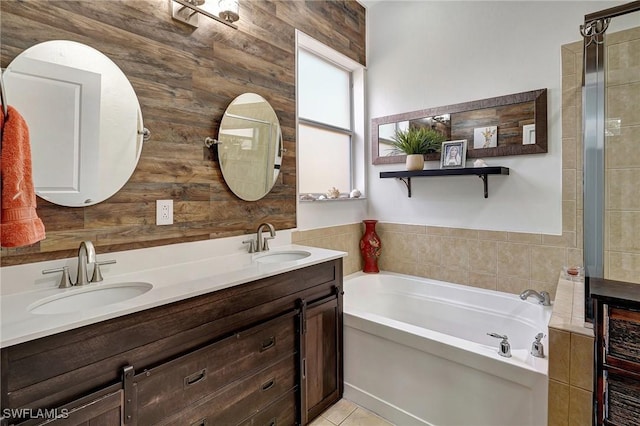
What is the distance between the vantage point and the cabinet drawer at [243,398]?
51.5 inches

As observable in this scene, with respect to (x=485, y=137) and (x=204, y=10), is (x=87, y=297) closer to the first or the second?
(x=204, y=10)

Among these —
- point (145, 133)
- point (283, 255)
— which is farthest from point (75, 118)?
point (283, 255)

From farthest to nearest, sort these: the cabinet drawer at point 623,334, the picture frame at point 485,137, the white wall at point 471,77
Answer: the picture frame at point 485,137 < the white wall at point 471,77 < the cabinet drawer at point 623,334

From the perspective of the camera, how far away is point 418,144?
2672 mm

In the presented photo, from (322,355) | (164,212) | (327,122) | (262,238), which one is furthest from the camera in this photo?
(327,122)

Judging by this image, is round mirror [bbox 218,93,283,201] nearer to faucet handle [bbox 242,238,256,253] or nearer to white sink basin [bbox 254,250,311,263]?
faucet handle [bbox 242,238,256,253]

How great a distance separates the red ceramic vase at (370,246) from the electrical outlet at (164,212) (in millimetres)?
1806

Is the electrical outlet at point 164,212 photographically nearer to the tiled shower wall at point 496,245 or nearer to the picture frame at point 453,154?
the tiled shower wall at point 496,245

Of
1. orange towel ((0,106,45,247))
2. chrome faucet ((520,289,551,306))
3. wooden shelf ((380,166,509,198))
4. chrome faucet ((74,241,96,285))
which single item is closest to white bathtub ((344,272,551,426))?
chrome faucet ((520,289,551,306))

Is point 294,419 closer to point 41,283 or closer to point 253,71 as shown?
point 41,283

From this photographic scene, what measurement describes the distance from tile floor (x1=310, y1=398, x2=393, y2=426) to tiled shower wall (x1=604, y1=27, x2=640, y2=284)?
57.1 inches

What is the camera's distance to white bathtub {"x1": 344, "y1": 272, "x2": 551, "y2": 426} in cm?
149

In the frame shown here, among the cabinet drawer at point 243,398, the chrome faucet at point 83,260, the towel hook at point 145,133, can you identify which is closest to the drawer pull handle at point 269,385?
the cabinet drawer at point 243,398

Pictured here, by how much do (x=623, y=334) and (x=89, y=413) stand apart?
186 cm
